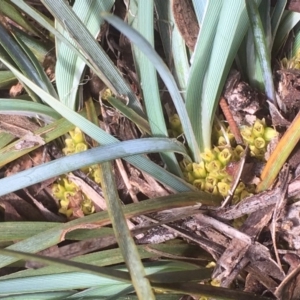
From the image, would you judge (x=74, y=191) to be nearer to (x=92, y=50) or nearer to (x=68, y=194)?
(x=68, y=194)

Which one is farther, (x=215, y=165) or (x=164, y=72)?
(x=215, y=165)

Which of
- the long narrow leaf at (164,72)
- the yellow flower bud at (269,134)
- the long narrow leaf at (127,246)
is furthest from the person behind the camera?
the yellow flower bud at (269,134)

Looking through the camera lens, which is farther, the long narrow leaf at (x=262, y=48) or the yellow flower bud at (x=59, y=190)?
the yellow flower bud at (x=59, y=190)

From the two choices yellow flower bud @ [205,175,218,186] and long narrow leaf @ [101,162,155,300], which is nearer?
long narrow leaf @ [101,162,155,300]

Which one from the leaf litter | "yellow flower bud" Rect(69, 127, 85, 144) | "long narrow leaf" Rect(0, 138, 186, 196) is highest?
"yellow flower bud" Rect(69, 127, 85, 144)

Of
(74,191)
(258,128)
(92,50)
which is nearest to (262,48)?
(258,128)

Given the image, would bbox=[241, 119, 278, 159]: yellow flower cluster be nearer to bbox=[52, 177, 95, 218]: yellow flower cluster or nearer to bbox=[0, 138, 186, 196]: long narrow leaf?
bbox=[0, 138, 186, 196]: long narrow leaf

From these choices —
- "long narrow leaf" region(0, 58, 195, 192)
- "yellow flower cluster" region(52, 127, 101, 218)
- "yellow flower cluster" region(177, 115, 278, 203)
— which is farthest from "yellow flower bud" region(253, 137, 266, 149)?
"yellow flower cluster" region(52, 127, 101, 218)

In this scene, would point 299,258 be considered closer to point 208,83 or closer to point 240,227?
point 240,227

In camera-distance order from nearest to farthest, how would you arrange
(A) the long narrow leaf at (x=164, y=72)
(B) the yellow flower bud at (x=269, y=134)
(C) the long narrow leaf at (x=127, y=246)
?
(A) the long narrow leaf at (x=164, y=72) → (C) the long narrow leaf at (x=127, y=246) → (B) the yellow flower bud at (x=269, y=134)

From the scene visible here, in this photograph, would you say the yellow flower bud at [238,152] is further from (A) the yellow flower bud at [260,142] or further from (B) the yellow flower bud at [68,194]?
(B) the yellow flower bud at [68,194]

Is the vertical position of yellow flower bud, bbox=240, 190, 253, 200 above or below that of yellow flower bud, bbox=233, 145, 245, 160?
below

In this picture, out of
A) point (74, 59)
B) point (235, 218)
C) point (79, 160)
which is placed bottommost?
point (235, 218)

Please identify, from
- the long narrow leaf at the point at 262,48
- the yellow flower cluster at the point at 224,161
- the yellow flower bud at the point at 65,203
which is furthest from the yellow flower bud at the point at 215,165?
the yellow flower bud at the point at 65,203
